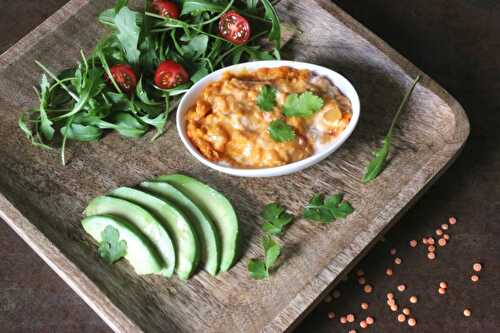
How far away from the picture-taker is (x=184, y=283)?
4438mm

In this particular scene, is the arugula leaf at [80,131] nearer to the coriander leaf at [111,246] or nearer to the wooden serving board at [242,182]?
the wooden serving board at [242,182]

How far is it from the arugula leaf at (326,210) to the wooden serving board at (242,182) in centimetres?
5

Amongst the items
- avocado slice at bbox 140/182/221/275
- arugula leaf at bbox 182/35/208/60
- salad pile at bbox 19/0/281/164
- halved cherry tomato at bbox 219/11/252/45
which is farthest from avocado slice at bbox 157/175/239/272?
halved cherry tomato at bbox 219/11/252/45

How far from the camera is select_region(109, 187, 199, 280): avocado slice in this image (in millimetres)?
4367

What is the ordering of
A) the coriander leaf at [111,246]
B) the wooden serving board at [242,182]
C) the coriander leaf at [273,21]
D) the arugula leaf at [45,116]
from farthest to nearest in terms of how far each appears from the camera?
1. the coriander leaf at [273,21]
2. the arugula leaf at [45,116]
3. the coriander leaf at [111,246]
4. the wooden serving board at [242,182]

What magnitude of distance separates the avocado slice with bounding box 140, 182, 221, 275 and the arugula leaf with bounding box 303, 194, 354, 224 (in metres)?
0.57

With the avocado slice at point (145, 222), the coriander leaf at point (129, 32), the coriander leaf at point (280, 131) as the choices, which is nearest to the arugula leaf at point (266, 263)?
the avocado slice at point (145, 222)

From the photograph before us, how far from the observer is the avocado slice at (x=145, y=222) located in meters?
4.38

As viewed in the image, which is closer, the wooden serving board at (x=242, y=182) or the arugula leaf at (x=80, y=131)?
the wooden serving board at (x=242, y=182)

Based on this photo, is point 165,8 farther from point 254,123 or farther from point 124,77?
point 254,123

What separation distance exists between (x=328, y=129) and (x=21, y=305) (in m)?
2.19

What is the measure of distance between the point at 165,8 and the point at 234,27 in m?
0.47

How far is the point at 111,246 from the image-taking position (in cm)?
446

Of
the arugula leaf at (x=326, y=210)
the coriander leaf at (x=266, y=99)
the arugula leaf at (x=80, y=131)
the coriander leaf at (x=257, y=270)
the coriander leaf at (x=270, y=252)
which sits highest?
the coriander leaf at (x=266, y=99)
